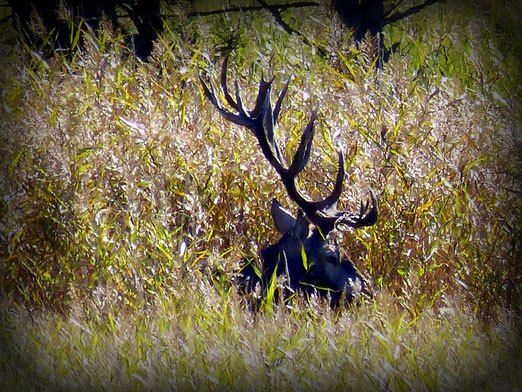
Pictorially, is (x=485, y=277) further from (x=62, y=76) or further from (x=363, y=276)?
(x=62, y=76)

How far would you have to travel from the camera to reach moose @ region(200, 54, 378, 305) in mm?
4551

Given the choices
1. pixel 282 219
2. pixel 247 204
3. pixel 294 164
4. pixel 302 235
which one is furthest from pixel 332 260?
pixel 247 204

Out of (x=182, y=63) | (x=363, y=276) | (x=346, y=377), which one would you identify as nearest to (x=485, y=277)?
(x=363, y=276)

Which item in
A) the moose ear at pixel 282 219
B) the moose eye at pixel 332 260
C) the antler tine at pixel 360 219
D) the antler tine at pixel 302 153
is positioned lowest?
the moose eye at pixel 332 260

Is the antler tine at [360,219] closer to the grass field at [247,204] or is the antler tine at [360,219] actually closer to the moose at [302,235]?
the moose at [302,235]

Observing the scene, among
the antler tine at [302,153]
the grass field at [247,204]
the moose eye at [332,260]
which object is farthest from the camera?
the moose eye at [332,260]

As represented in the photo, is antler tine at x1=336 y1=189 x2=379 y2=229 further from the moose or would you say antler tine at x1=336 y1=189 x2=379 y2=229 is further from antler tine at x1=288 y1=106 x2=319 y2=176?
antler tine at x1=288 y1=106 x2=319 y2=176

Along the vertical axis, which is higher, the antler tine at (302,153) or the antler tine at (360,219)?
the antler tine at (302,153)

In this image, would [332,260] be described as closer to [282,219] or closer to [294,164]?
[282,219]

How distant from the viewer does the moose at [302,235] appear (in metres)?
4.55

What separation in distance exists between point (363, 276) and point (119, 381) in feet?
4.63

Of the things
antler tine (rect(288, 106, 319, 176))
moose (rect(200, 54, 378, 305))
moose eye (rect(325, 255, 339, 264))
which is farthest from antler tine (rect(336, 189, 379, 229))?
antler tine (rect(288, 106, 319, 176))

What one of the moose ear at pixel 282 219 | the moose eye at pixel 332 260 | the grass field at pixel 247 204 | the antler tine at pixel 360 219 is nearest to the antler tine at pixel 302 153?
the moose ear at pixel 282 219

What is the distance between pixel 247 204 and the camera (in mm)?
5273
